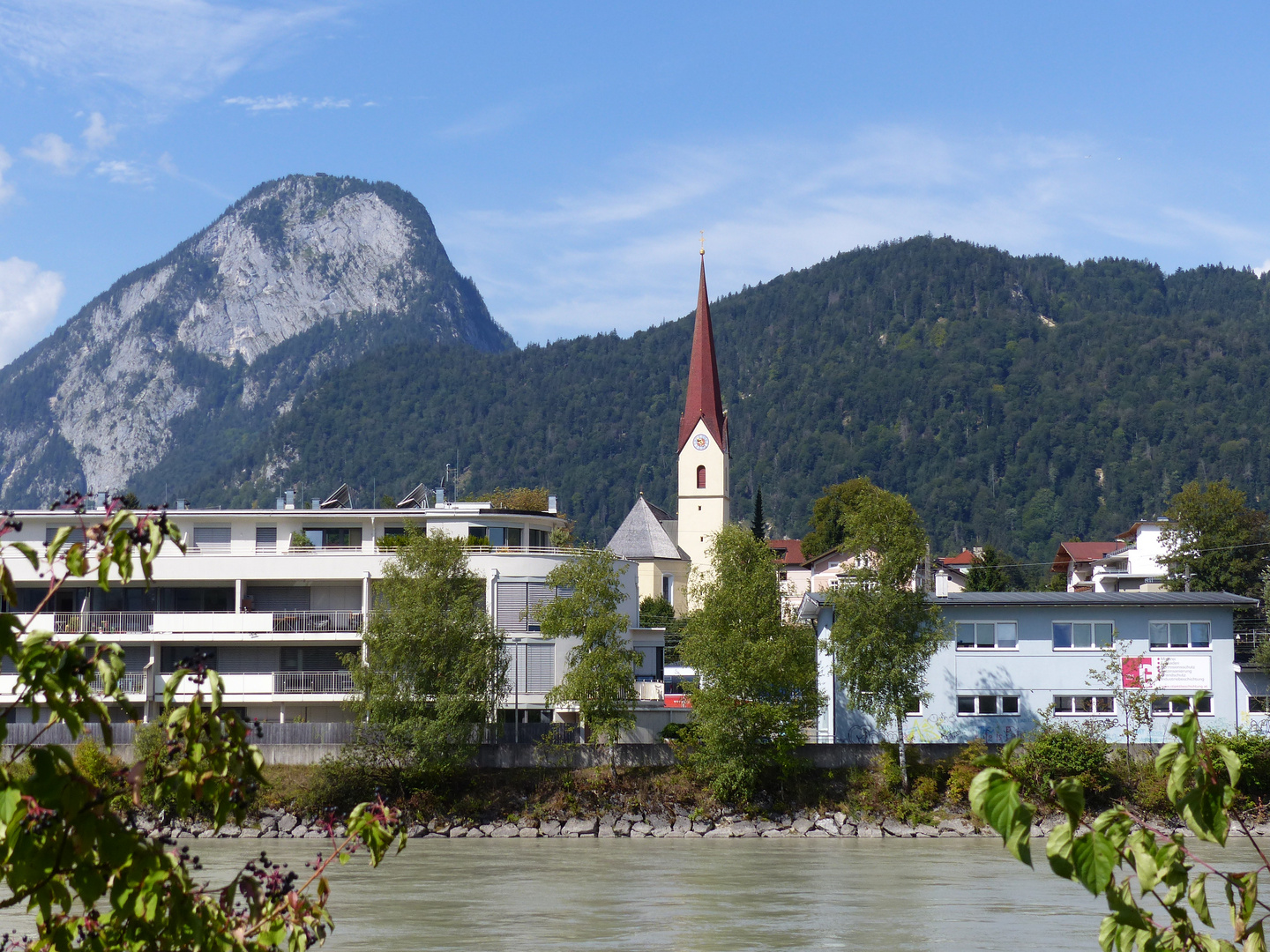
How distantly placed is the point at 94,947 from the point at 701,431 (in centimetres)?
10984

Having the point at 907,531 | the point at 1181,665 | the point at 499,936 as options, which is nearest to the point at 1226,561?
the point at 1181,665

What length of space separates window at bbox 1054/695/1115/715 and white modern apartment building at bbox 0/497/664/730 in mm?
14250

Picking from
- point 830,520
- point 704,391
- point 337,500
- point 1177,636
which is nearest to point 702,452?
point 704,391

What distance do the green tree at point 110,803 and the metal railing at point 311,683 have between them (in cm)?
4235

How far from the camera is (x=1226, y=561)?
7550cm

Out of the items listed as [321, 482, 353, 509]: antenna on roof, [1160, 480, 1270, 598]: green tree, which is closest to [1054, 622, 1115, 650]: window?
[321, 482, 353, 509]: antenna on roof

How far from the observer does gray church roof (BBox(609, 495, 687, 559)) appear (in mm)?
107875

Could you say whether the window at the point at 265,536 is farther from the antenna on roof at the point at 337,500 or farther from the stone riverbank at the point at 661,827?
the stone riverbank at the point at 661,827

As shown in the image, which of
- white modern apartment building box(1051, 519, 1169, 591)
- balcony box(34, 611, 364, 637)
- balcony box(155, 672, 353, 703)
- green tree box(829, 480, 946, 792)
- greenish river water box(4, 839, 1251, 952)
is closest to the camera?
greenish river water box(4, 839, 1251, 952)

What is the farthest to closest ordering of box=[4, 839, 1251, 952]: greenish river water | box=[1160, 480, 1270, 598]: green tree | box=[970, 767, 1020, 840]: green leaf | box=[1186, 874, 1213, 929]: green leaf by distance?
1. box=[1160, 480, 1270, 598]: green tree
2. box=[4, 839, 1251, 952]: greenish river water
3. box=[1186, 874, 1213, 929]: green leaf
4. box=[970, 767, 1020, 840]: green leaf

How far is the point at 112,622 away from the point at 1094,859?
48800mm

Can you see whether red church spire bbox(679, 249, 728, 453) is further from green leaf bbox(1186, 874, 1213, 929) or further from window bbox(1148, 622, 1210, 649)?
green leaf bbox(1186, 874, 1213, 929)

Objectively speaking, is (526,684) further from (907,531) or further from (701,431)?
(701,431)

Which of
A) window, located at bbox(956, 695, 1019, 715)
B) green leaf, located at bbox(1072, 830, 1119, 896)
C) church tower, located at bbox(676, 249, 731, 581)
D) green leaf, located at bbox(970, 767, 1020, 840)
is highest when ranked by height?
church tower, located at bbox(676, 249, 731, 581)
